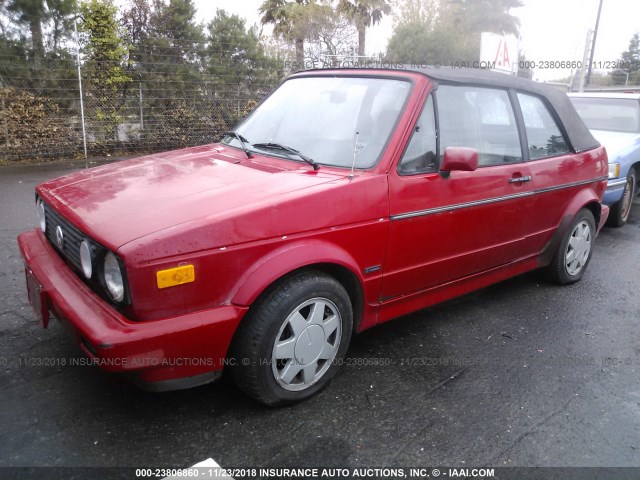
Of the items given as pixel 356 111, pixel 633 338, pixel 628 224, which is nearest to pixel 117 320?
pixel 356 111

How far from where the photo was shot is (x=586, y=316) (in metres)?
3.95

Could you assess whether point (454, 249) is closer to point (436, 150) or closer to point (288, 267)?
point (436, 150)

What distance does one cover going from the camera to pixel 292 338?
102 inches

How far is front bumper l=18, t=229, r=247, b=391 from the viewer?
6.96 ft

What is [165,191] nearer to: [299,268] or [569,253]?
[299,268]

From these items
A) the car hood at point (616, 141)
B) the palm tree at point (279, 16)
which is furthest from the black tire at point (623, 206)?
the palm tree at point (279, 16)

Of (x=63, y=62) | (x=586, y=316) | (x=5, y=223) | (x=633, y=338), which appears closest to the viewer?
(x=633, y=338)

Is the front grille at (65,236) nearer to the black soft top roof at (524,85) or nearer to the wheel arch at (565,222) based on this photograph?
the black soft top roof at (524,85)

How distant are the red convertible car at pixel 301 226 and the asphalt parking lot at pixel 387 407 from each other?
0.26 meters

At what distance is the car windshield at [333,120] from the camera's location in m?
3.00

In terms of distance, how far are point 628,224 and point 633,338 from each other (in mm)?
3865

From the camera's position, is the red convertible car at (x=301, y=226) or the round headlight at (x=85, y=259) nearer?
the red convertible car at (x=301, y=226)

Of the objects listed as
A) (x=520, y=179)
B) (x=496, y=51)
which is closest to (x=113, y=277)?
(x=520, y=179)

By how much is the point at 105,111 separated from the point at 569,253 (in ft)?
28.4
